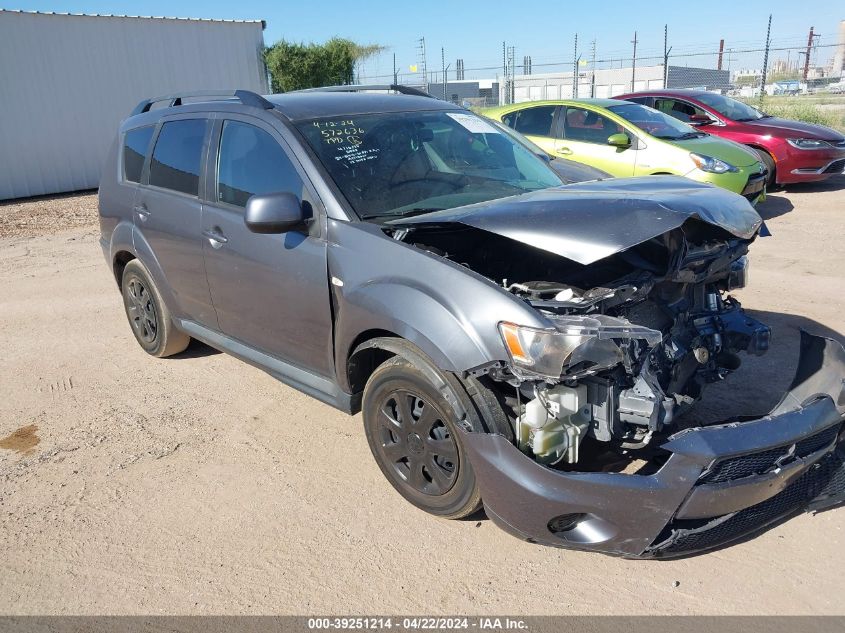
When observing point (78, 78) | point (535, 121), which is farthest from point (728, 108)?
point (78, 78)

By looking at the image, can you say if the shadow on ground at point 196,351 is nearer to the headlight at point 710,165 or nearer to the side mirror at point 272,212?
the side mirror at point 272,212

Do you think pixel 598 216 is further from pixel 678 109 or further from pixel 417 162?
pixel 678 109

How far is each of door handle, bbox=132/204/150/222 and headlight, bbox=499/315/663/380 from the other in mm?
3177

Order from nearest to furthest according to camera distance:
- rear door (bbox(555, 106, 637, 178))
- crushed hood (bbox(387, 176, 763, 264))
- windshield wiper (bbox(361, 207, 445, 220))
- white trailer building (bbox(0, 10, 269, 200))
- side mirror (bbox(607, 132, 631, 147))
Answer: crushed hood (bbox(387, 176, 763, 264)), windshield wiper (bbox(361, 207, 445, 220)), side mirror (bbox(607, 132, 631, 147)), rear door (bbox(555, 106, 637, 178)), white trailer building (bbox(0, 10, 269, 200))

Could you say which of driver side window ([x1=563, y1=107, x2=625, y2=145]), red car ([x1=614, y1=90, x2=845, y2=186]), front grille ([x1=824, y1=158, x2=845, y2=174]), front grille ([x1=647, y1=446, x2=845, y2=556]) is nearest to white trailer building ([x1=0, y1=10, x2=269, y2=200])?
driver side window ([x1=563, y1=107, x2=625, y2=145])

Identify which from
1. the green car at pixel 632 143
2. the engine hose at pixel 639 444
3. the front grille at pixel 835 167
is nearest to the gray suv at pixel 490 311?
the engine hose at pixel 639 444

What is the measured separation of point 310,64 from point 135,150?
16409mm

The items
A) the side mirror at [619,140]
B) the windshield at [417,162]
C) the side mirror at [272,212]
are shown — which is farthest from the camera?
the side mirror at [619,140]

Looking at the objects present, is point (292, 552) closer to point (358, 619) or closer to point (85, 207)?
point (358, 619)

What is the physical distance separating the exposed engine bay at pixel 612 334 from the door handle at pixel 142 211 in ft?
7.84

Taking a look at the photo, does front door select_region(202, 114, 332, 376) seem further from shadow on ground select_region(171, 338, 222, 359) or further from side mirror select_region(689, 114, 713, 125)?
side mirror select_region(689, 114, 713, 125)

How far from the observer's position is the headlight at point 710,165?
29.5ft

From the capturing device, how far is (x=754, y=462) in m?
2.63

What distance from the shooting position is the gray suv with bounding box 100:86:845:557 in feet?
Answer: 8.79
